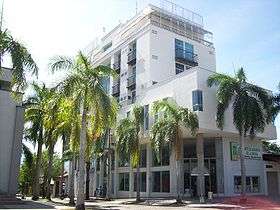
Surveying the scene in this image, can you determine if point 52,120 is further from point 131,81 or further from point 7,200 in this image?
point 131,81

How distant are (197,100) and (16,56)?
59.6ft

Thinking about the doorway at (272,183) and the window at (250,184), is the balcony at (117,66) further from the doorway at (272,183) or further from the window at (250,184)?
the doorway at (272,183)

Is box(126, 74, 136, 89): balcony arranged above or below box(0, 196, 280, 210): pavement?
above

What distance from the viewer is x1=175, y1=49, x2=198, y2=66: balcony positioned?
46.7 m

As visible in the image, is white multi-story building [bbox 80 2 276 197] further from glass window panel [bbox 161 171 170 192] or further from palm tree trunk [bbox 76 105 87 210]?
palm tree trunk [bbox 76 105 87 210]

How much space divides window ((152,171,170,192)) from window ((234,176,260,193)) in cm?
651

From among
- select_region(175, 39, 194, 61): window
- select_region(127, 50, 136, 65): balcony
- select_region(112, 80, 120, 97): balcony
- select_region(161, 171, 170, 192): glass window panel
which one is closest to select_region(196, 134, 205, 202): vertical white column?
select_region(161, 171, 170, 192): glass window panel

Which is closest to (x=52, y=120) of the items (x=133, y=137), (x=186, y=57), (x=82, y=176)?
(x=133, y=137)

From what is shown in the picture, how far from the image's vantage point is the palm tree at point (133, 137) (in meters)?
33.4

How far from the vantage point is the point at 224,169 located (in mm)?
34500

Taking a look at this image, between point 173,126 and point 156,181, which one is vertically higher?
point 173,126

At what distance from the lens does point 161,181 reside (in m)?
38.1

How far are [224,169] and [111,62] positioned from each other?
25735 mm

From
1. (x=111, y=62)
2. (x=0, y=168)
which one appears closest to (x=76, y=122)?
(x=0, y=168)
